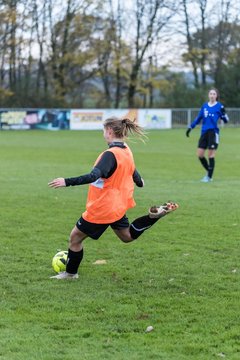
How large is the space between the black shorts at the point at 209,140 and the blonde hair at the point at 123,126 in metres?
8.84

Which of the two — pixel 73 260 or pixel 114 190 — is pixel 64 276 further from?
pixel 114 190

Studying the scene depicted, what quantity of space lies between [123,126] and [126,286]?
1.54m

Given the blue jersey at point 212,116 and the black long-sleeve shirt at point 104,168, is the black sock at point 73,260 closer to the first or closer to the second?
the black long-sleeve shirt at point 104,168

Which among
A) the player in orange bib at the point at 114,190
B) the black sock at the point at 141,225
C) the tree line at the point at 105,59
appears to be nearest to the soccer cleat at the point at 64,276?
the player in orange bib at the point at 114,190

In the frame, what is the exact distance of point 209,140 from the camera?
14594 mm

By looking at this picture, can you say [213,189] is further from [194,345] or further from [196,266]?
[194,345]

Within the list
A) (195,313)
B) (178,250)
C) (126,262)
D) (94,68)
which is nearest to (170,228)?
(178,250)

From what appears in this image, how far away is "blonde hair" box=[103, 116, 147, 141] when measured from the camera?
19.2 ft

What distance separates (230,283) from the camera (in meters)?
5.90

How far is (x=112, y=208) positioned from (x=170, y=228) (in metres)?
3.11

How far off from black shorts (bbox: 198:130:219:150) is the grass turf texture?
104 inches

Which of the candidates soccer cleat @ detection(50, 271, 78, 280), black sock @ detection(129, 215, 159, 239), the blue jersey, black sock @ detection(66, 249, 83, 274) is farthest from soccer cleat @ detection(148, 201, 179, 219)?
the blue jersey

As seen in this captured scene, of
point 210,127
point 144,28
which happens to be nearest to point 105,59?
point 144,28

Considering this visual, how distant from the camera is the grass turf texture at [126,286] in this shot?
4.36 m
